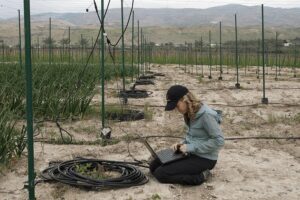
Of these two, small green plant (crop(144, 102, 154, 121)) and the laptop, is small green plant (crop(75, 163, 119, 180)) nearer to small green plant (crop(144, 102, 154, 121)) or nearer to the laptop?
the laptop

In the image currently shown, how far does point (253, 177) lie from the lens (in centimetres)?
462

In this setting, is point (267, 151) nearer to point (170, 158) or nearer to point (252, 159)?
point (252, 159)

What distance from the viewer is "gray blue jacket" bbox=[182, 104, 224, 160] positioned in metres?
4.27

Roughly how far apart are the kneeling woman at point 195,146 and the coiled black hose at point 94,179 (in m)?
0.22

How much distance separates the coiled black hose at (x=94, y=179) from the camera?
13.7ft

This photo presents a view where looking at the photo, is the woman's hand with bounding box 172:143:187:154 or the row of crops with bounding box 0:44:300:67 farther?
the row of crops with bounding box 0:44:300:67

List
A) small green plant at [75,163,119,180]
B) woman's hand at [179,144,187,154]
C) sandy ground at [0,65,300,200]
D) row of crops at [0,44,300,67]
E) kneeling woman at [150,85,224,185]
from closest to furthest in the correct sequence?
sandy ground at [0,65,300,200]
kneeling woman at [150,85,224,185]
woman's hand at [179,144,187,154]
small green plant at [75,163,119,180]
row of crops at [0,44,300,67]

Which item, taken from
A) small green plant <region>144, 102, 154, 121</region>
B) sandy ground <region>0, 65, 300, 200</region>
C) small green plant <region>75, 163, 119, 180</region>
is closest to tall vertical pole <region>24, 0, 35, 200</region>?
sandy ground <region>0, 65, 300, 200</region>

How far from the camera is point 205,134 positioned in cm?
436

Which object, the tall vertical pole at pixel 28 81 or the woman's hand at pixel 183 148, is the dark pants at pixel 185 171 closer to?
the woman's hand at pixel 183 148

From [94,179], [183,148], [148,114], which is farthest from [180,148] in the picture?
[148,114]

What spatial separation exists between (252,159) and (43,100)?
3.17 m

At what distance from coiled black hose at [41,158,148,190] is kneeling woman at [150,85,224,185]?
22 centimetres

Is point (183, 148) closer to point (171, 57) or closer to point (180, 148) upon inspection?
point (180, 148)
